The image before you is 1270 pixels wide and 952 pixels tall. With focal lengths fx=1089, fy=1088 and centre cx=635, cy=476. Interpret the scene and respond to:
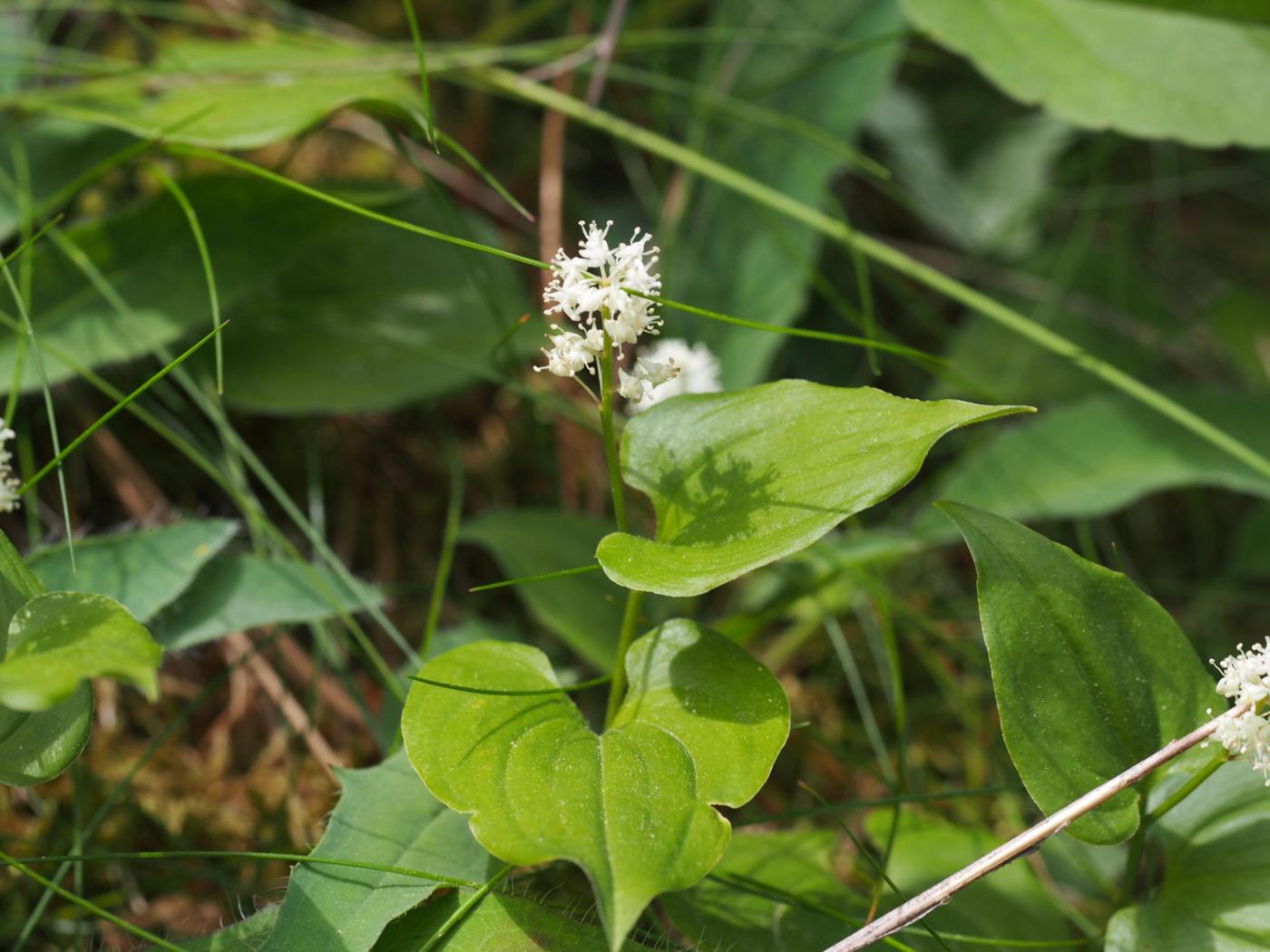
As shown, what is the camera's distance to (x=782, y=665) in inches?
61.3

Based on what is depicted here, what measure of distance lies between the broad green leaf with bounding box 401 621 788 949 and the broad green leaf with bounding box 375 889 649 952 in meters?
0.15

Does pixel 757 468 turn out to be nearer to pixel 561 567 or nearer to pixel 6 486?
pixel 561 567

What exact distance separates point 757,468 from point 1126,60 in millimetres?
1037

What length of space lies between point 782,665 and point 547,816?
2.66 ft

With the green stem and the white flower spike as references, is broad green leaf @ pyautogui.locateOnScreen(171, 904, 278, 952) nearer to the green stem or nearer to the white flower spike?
the white flower spike

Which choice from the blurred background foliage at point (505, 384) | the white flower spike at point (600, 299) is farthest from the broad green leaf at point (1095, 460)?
the white flower spike at point (600, 299)

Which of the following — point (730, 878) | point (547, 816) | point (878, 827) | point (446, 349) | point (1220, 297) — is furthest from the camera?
point (1220, 297)

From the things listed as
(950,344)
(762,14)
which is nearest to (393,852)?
(950,344)

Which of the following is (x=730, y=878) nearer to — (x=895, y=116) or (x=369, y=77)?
(x=369, y=77)

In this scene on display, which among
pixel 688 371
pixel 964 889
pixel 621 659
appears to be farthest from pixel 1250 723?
pixel 688 371

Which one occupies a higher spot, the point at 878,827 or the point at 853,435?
the point at 853,435

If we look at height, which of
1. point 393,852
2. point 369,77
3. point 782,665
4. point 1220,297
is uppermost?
point 369,77

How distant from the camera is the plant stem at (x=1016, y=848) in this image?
2.64 ft

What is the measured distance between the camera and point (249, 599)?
116cm
